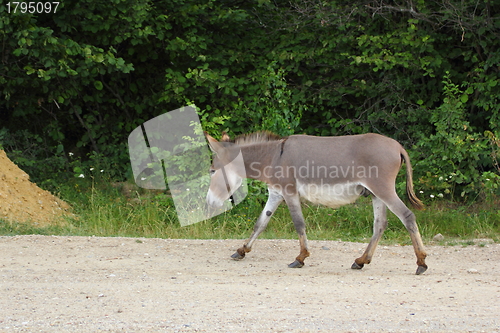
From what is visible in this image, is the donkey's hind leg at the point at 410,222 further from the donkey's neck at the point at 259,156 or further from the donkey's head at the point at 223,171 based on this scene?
the donkey's head at the point at 223,171

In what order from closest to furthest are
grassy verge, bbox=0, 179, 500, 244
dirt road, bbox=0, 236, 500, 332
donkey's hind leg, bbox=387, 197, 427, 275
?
dirt road, bbox=0, 236, 500, 332, donkey's hind leg, bbox=387, 197, 427, 275, grassy verge, bbox=0, 179, 500, 244

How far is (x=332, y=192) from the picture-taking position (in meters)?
6.03

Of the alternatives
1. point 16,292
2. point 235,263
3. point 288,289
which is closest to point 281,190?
point 235,263

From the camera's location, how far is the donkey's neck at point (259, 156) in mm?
6395

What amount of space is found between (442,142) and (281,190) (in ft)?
14.1

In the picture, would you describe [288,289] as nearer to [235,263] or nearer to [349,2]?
[235,263]

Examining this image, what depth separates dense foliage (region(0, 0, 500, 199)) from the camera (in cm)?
945

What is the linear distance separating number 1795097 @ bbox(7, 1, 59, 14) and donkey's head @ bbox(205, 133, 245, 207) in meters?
4.57

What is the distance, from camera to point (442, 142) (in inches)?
371

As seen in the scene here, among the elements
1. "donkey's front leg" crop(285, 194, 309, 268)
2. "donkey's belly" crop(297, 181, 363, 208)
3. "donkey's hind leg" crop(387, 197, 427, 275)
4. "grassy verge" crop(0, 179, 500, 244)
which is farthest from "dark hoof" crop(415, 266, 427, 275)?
"grassy verge" crop(0, 179, 500, 244)

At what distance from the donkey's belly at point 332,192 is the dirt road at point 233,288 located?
0.73 m

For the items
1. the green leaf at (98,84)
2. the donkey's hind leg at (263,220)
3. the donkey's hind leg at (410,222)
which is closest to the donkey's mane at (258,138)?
the donkey's hind leg at (263,220)

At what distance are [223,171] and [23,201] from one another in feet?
12.6

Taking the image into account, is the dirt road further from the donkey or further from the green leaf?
the green leaf
